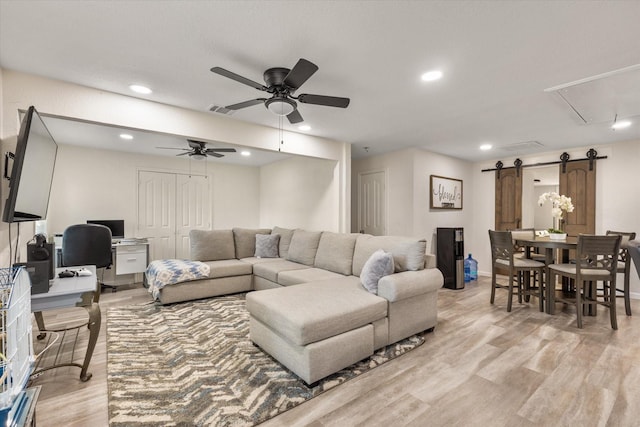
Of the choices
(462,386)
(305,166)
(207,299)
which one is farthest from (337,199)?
(462,386)

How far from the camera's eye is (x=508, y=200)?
5.57 m

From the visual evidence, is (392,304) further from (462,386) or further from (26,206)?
(26,206)

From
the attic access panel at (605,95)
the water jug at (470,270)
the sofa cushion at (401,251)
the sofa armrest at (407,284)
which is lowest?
the water jug at (470,270)

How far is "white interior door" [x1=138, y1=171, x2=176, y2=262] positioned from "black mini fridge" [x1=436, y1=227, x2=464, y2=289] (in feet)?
17.3

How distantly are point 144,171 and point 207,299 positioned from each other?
3.21m

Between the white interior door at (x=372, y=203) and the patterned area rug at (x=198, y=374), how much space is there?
2.95 metres

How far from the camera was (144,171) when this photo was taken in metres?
5.57

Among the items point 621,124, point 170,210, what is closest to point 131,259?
point 170,210

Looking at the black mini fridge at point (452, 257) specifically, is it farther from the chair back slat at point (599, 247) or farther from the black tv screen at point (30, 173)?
the black tv screen at point (30, 173)

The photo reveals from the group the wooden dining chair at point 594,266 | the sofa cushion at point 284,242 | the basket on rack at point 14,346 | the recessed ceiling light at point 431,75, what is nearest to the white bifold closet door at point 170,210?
the sofa cushion at point 284,242

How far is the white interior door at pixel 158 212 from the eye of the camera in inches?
219

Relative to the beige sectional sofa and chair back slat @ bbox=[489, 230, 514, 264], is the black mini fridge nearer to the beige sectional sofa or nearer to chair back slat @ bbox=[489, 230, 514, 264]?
chair back slat @ bbox=[489, 230, 514, 264]

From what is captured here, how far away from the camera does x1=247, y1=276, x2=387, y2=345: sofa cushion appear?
198cm

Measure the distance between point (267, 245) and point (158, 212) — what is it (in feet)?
8.46
